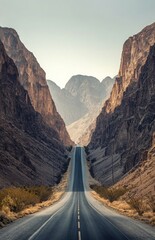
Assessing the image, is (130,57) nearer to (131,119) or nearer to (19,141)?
(131,119)

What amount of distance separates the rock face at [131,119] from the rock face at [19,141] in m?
18.0

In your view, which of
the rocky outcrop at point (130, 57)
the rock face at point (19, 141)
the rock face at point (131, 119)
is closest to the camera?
the rock face at point (19, 141)

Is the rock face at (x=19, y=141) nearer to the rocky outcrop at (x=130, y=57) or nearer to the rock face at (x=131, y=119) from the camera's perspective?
the rock face at (x=131, y=119)

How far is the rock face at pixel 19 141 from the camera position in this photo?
7700cm

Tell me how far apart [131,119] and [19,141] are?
128ft

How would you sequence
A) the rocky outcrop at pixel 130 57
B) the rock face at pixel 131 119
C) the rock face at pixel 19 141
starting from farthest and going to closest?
the rocky outcrop at pixel 130 57
the rock face at pixel 131 119
the rock face at pixel 19 141

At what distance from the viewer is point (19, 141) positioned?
100 metres

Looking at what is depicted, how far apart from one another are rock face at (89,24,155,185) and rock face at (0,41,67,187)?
18.0 m

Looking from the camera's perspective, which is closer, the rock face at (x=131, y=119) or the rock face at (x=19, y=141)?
the rock face at (x=19, y=141)

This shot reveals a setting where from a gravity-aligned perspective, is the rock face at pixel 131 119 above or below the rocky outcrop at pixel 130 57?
below

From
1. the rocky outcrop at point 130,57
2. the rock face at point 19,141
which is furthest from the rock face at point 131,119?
the rock face at point 19,141

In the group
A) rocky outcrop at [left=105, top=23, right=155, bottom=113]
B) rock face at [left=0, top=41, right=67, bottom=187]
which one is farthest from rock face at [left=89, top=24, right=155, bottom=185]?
rock face at [left=0, top=41, right=67, bottom=187]

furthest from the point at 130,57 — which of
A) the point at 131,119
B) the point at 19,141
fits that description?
the point at 19,141

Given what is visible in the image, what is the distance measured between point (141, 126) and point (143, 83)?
20.4 metres
